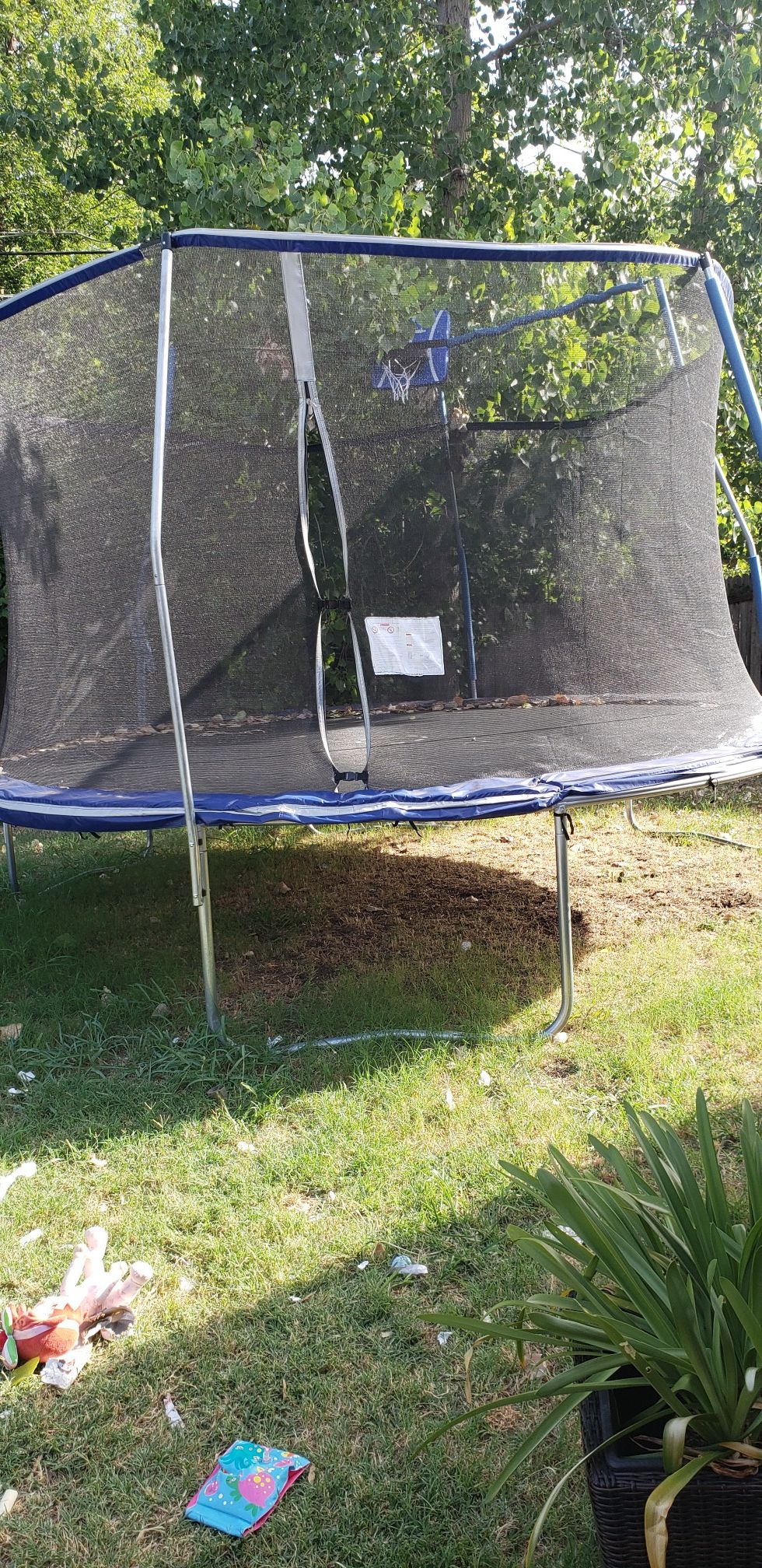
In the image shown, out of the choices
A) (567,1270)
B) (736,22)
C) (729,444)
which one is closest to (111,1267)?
(567,1270)

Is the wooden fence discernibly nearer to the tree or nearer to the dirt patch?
the tree

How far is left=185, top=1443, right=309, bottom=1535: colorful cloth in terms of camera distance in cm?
120

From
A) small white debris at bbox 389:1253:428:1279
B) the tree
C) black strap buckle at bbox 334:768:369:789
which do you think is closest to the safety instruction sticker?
black strap buckle at bbox 334:768:369:789

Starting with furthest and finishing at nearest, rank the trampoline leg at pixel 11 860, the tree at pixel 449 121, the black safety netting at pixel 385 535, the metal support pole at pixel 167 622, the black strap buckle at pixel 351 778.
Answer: the tree at pixel 449 121 → the trampoline leg at pixel 11 860 → the black safety netting at pixel 385 535 → the black strap buckle at pixel 351 778 → the metal support pole at pixel 167 622

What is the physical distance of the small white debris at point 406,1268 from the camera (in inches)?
63.8

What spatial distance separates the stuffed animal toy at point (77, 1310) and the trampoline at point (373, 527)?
1128 mm

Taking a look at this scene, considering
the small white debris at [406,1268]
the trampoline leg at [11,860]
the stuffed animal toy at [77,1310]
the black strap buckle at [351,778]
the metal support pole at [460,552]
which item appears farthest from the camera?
the trampoline leg at [11,860]

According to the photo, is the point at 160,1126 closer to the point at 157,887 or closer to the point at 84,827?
the point at 84,827

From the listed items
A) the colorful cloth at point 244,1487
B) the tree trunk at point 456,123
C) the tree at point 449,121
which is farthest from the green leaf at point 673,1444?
the tree trunk at point 456,123

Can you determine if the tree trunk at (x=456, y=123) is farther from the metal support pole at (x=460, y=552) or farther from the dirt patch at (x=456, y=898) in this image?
the dirt patch at (x=456, y=898)

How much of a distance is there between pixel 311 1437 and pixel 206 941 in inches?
48.1

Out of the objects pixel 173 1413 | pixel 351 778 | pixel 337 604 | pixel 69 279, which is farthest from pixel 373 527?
pixel 173 1413

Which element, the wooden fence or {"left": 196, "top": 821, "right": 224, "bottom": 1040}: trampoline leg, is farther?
the wooden fence

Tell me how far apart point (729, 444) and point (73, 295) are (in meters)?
3.46
